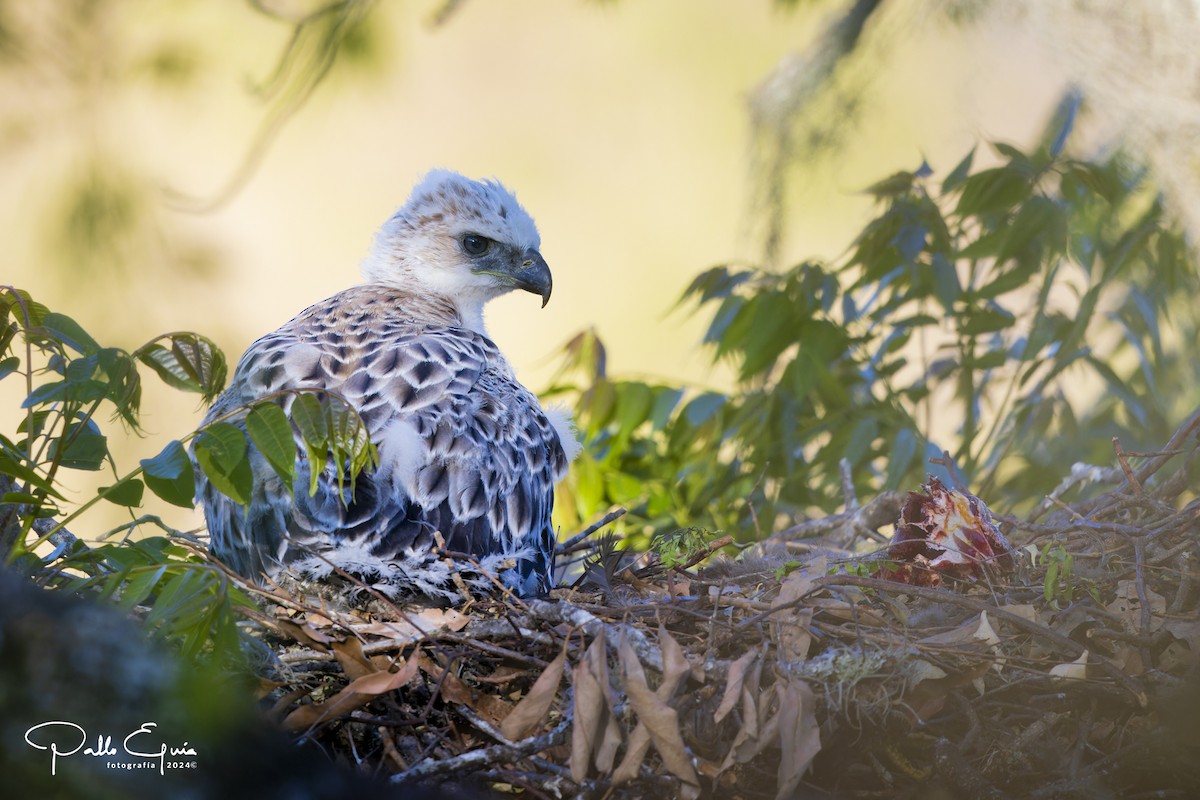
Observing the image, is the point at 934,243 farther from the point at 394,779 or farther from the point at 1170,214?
the point at 394,779

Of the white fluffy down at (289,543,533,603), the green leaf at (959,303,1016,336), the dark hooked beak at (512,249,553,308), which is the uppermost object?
the dark hooked beak at (512,249,553,308)

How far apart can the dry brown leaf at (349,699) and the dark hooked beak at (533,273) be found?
6.82 feet

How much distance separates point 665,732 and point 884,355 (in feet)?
9.24

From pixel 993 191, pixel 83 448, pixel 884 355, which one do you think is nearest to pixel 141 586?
pixel 83 448

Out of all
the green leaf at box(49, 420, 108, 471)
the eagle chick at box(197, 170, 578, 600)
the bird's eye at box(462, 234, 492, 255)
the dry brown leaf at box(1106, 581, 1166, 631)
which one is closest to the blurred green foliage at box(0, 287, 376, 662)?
the green leaf at box(49, 420, 108, 471)

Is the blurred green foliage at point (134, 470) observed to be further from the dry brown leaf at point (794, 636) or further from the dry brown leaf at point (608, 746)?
the dry brown leaf at point (794, 636)

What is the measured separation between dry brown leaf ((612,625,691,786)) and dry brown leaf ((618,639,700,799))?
0.02 m

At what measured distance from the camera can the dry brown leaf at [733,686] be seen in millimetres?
1819

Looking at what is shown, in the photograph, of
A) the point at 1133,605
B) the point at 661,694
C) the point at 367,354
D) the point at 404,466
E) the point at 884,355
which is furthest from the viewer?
the point at 884,355

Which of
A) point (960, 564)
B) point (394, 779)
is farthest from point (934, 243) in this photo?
point (394, 779)

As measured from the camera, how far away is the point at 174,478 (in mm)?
1803

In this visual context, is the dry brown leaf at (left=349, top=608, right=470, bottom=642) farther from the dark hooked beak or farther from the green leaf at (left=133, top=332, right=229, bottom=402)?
the dark hooked beak

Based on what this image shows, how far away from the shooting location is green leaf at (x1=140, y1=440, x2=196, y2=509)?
5.89 feet

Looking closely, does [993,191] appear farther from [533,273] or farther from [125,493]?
[125,493]
